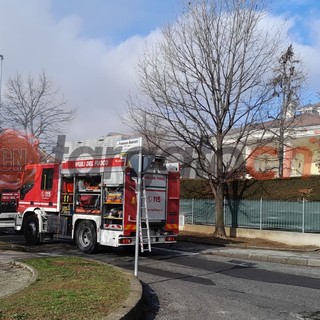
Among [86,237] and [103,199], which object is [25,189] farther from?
[103,199]

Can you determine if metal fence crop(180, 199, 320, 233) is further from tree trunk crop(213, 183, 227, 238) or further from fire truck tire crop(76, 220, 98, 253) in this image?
fire truck tire crop(76, 220, 98, 253)

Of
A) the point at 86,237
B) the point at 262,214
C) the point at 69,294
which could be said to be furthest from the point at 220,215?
the point at 69,294

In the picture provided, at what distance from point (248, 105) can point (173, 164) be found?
267 inches

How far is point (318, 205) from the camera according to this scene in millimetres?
18656

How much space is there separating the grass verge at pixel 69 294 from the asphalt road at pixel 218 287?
65 centimetres

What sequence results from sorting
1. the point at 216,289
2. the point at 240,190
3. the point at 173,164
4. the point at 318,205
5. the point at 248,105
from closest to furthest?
the point at 216,289 < the point at 173,164 < the point at 318,205 < the point at 248,105 < the point at 240,190

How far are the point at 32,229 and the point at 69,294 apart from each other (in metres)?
10.1

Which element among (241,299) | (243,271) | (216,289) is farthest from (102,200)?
(241,299)

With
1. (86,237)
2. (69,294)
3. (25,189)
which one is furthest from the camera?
(25,189)

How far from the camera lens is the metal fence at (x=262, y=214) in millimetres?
18891

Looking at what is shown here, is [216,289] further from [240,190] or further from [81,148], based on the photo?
[240,190]

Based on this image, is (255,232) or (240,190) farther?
(240,190)

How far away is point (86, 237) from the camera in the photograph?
47.2ft

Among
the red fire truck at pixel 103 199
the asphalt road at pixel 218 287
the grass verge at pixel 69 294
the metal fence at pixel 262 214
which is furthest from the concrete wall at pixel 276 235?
the grass verge at pixel 69 294
